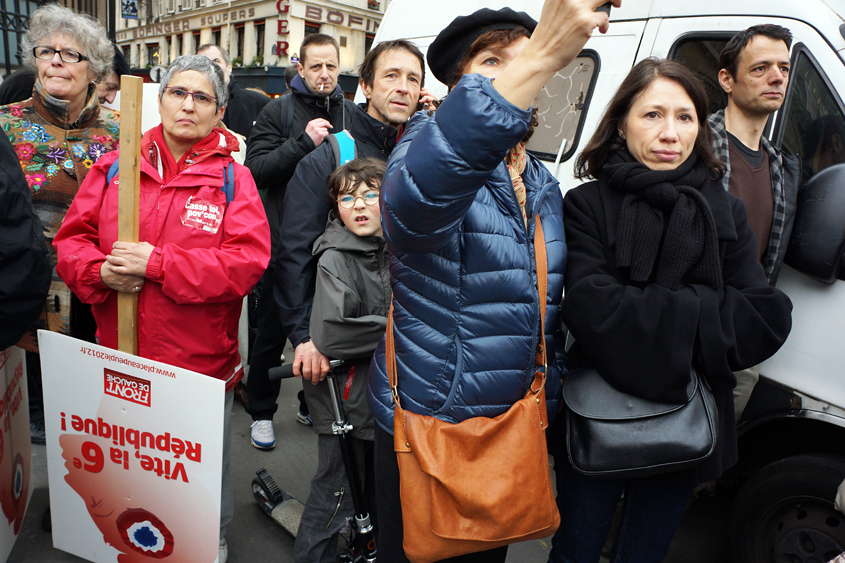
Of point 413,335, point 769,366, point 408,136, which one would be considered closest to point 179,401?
point 413,335

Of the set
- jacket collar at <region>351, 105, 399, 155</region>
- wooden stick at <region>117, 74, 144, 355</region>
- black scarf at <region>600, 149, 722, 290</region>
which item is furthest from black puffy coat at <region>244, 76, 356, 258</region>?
black scarf at <region>600, 149, 722, 290</region>

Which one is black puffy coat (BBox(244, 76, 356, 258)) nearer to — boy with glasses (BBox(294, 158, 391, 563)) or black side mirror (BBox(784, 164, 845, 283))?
boy with glasses (BBox(294, 158, 391, 563))

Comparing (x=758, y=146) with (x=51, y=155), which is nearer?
(x=758, y=146)

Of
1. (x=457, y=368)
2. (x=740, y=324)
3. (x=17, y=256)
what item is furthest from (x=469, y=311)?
(x=17, y=256)

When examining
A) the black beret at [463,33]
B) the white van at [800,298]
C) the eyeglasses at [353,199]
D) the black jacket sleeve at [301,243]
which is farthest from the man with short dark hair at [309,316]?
the white van at [800,298]

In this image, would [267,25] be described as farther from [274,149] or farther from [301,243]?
[301,243]

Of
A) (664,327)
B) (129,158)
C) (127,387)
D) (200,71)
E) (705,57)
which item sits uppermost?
(705,57)

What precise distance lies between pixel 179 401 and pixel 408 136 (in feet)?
4.28

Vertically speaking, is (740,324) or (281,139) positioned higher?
Answer: (281,139)

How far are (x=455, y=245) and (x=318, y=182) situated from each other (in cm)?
121

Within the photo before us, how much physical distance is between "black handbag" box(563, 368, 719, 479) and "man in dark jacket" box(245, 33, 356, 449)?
1974 millimetres

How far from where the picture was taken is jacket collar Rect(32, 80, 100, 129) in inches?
105

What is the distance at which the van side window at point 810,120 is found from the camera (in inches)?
94.4

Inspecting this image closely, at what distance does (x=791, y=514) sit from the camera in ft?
7.66
